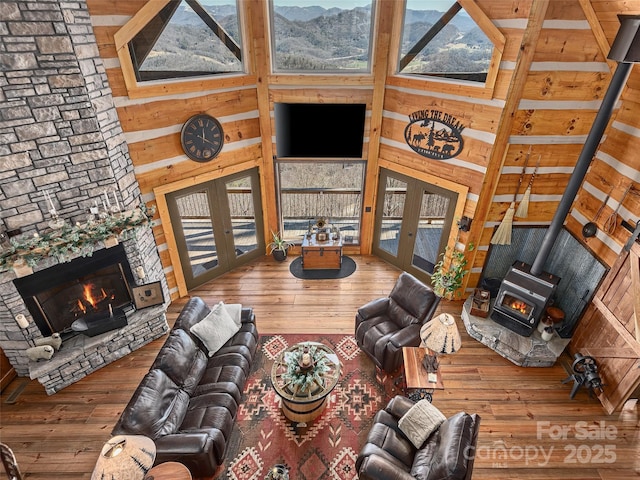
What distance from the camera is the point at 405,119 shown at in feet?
20.8

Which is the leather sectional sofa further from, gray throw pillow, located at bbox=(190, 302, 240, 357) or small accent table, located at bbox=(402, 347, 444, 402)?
small accent table, located at bbox=(402, 347, 444, 402)

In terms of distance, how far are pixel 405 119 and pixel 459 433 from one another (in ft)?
15.9

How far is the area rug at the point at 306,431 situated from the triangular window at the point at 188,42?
15.4ft

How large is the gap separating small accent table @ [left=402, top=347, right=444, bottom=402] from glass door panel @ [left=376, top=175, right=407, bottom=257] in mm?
2936

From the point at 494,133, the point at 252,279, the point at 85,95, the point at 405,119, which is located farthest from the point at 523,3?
the point at 252,279

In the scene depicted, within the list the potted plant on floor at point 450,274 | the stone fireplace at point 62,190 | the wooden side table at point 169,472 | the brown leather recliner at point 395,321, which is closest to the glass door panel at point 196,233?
the stone fireplace at point 62,190

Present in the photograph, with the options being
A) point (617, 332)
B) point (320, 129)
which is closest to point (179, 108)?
point (320, 129)

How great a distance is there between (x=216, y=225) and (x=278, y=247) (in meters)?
1.46

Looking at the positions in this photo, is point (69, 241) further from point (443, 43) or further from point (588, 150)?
point (588, 150)

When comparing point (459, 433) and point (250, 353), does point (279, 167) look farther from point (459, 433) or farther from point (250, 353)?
point (459, 433)

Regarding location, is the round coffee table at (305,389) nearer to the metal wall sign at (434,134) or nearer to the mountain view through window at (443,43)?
the metal wall sign at (434,134)

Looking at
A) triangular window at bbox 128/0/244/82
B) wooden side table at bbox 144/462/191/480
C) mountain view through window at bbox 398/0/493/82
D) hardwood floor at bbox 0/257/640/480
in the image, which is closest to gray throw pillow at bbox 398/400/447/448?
hardwood floor at bbox 0/257/640/480

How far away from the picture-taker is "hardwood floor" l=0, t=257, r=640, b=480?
4359mm

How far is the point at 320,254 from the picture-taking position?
24.7 feet
